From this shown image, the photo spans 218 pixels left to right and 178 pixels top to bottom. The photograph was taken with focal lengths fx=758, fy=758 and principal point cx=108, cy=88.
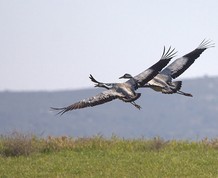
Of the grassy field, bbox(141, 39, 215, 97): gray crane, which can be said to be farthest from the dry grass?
bbox(141, 39, 215, 97): gray crane

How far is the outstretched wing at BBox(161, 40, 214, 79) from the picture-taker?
15.4 m

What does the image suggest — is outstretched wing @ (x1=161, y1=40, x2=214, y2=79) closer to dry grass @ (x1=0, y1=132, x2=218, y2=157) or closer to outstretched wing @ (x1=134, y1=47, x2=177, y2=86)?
outstretched wing @ (x1=134, y1=47, x2=177, y2=86)

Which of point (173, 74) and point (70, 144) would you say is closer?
point (173, 74)

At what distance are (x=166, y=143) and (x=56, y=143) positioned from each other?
3.38m

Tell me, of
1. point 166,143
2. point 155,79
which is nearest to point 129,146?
point 166,143

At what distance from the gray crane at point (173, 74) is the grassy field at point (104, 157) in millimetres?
2987

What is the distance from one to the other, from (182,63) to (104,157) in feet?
Result: 19.5

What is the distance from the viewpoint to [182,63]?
1619 cm

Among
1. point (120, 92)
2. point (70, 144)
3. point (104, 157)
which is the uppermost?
point (120, 92)

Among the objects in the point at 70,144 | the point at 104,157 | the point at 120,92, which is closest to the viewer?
the point at 120,92

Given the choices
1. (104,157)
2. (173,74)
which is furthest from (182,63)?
(104,157)

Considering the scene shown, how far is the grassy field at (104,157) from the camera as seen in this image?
18.5 meters

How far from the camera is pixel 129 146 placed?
23.1m

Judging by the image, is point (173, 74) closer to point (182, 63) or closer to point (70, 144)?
point (182, 63)
